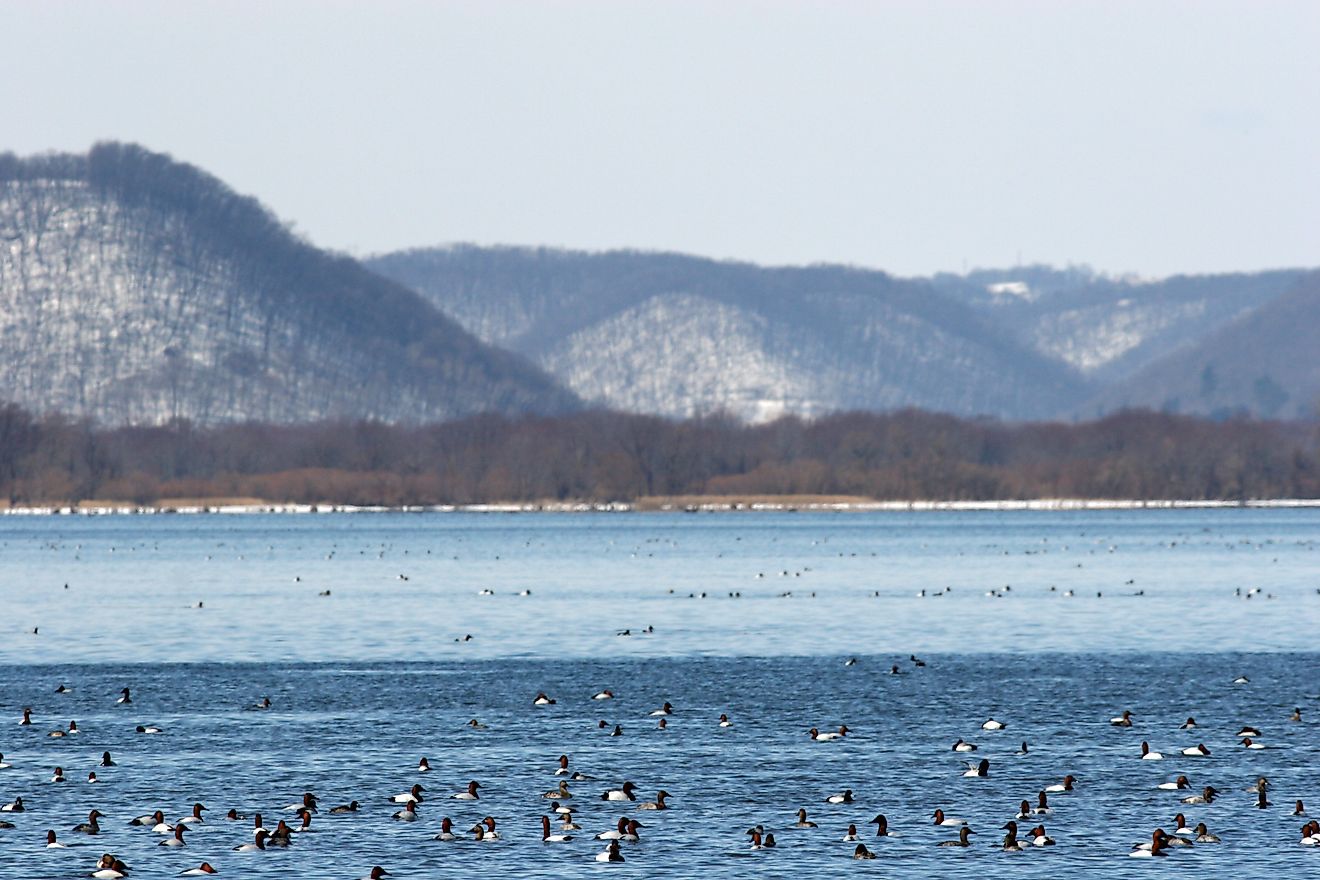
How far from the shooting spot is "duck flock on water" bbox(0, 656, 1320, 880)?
119 feet

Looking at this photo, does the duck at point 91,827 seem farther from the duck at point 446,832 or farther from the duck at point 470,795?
the duck at point 470,795

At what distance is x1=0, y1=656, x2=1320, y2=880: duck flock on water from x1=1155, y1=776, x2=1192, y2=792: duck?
60 millimetres

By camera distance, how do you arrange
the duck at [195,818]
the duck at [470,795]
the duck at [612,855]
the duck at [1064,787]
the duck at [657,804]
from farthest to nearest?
the duck at [470,795], the duck at [1064,787], the duck at [657,804], the duck at [195,818], the duck at [612,855]

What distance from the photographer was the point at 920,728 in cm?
5184

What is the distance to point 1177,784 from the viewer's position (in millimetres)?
41656

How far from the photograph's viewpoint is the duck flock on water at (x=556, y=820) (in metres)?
36.2

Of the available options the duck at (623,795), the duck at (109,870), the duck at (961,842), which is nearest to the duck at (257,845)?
the duck at (109,870)

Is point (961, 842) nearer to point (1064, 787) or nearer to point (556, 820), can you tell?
point (1064, 787)

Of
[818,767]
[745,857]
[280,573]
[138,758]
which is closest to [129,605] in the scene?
[280,573]

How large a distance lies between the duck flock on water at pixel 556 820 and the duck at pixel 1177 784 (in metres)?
0.06

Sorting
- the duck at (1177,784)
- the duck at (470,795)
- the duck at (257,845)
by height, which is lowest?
the duck at (257,845)

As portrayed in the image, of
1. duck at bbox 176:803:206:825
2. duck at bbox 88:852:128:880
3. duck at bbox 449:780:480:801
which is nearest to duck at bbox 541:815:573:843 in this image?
duck at bbox 449:780:480:801

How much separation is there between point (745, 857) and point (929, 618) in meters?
54.0

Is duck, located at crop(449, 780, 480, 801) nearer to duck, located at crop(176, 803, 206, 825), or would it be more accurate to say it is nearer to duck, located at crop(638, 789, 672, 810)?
duck, located at crop(638, 789, 672, 810)
